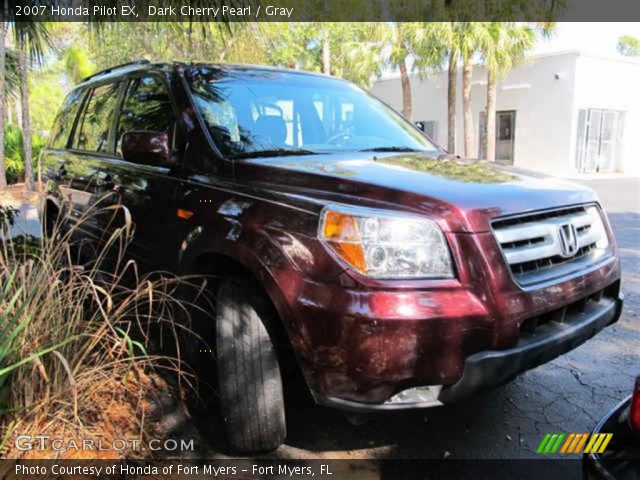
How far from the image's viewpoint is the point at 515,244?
2.20 m

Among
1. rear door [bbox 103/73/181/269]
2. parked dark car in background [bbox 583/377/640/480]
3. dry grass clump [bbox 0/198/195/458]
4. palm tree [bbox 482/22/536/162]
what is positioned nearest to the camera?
parked dark car in background [bbox 583/377/640/480]

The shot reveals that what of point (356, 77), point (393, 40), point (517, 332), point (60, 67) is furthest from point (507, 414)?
point (60, 67)

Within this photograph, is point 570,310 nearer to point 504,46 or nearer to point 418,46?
point 418,46

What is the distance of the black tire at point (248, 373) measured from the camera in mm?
2365

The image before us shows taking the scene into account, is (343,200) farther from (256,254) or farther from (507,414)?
(507,414)

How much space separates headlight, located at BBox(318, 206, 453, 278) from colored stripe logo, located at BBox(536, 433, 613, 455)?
28.7 inches

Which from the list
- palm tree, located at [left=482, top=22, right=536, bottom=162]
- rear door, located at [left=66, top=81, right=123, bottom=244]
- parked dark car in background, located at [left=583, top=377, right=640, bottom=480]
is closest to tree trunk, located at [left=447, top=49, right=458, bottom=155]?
palm tree, located at [left=482, top=22, right=536, bottom=162]

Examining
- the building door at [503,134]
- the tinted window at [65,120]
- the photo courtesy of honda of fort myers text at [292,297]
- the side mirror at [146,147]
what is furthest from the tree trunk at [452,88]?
the side mirror at [146,147]

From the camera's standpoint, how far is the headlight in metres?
2.03

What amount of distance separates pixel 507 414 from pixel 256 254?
1796 mm

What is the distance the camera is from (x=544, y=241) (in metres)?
2.32

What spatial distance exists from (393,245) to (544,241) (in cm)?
76

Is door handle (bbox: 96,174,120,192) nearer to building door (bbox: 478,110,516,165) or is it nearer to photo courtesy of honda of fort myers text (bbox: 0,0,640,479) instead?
photo courtesy of honda of fort myers text (bbox: 0,0,640,479)

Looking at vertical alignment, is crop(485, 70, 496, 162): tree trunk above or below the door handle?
above
